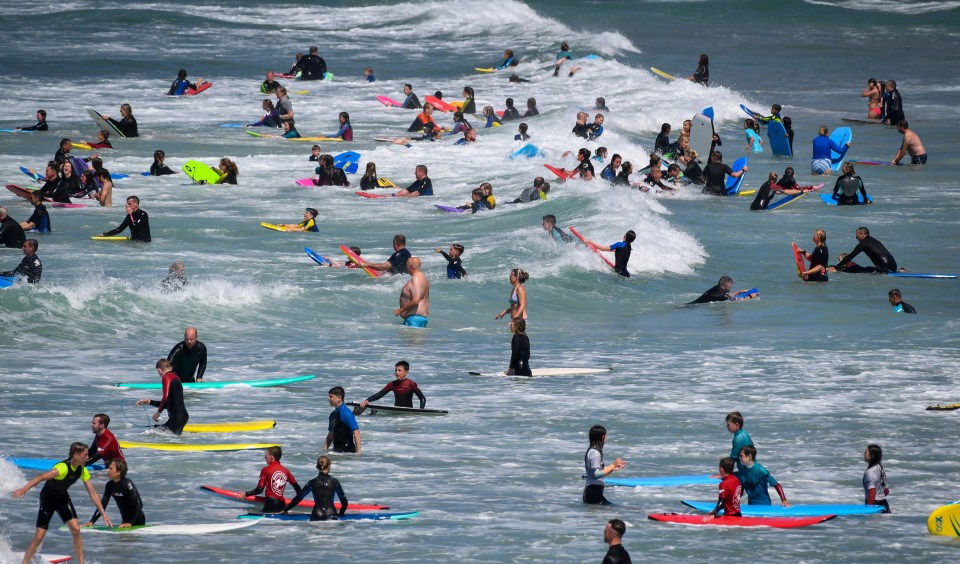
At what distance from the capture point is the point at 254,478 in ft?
38.0

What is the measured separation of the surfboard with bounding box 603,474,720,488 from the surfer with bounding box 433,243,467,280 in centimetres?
911

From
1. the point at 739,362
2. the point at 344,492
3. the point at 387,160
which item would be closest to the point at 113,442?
the point at 344,492

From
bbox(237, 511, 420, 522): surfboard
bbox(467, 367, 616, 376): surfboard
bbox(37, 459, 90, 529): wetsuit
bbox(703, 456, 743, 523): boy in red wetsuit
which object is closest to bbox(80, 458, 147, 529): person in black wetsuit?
bbox(37, 459, 90, 529): wetsuit

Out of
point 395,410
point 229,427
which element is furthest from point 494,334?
point 229,427

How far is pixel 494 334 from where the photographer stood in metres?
18.5

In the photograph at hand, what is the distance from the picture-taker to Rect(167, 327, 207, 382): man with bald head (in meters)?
14.0

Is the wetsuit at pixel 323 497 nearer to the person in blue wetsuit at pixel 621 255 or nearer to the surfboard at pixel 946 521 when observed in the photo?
the surfboard at pixel 946 521

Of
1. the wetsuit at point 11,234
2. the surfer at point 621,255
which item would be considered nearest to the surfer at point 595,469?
the surfer at point 621,255

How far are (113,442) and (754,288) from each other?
40.0ft

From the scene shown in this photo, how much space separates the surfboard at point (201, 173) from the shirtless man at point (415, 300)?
11.6 meters

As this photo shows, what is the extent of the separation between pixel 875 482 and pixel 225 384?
7257 millimetres

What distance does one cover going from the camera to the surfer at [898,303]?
61.0 ft

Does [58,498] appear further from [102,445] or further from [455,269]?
[455,269]

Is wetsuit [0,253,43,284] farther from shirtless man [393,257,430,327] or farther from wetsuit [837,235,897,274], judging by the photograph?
wetsuit [837,235,897,274]
